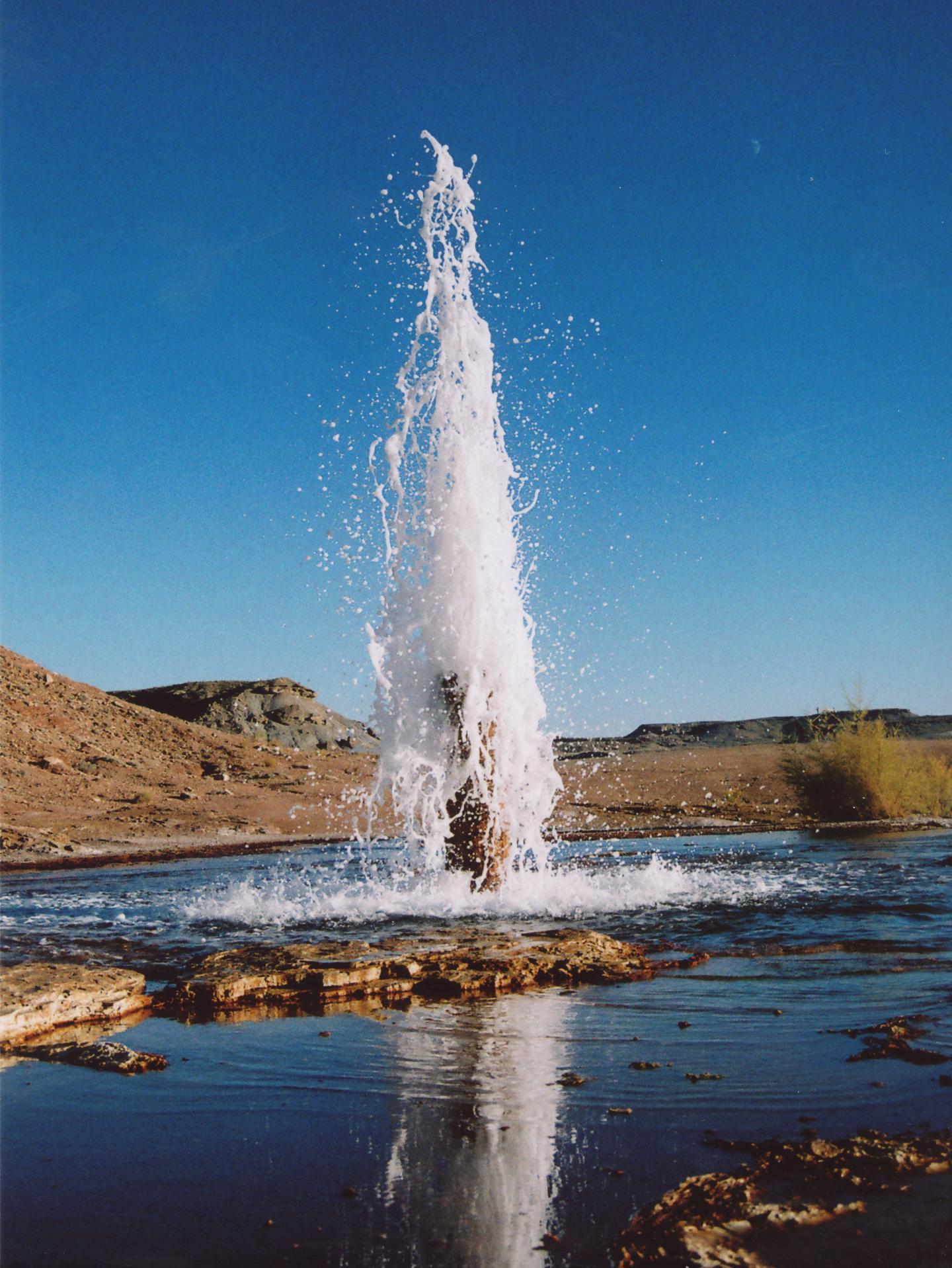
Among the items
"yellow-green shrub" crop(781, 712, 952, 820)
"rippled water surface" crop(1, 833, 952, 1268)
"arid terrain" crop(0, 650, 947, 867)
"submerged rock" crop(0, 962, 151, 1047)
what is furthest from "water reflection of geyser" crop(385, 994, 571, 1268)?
"yellow-green shrub" crop(781, 712, 952, 820)

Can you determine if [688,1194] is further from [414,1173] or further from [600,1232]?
[414,1173]

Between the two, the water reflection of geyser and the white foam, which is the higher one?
the white foam

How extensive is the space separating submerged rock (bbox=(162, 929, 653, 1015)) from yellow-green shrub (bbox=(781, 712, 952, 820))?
1770cm

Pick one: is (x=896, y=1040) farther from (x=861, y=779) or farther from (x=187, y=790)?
(x=187, y=790)

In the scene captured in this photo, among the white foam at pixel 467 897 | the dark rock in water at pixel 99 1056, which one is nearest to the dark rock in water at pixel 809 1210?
the dark rock in water at pixel 99 1056

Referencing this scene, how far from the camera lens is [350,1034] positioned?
205 inches

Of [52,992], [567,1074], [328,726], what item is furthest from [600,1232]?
[328,726]

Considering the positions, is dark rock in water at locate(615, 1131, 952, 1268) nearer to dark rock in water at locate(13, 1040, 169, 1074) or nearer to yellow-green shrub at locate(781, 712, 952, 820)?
dark rock in water at locate(13, 1040, 169, 1074)

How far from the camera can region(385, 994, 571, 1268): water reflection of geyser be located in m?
2.80

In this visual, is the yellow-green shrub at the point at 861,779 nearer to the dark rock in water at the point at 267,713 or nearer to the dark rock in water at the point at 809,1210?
the dark rock in water at the point at 809,1210

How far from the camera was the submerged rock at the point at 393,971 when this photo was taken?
6199 mm

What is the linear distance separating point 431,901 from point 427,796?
3.58ft

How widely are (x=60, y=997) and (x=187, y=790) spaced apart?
2342 centimetres

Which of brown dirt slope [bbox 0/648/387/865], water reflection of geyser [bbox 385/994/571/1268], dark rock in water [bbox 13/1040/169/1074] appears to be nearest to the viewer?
water reflection of geyser [bbox 385/994/571/1268]
